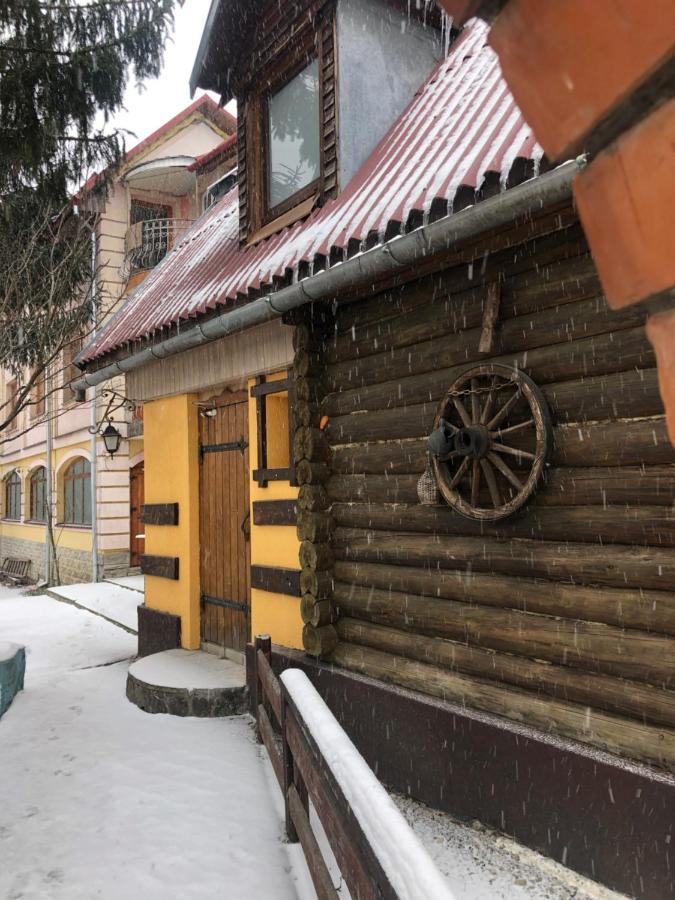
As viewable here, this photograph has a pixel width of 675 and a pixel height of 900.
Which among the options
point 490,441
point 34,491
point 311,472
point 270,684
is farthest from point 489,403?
point 34,491

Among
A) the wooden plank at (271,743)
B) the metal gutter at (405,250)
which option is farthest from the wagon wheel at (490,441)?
the wooden plank at (271,743)

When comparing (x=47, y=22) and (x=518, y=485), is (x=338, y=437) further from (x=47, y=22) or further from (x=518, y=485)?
(x=47, y=22)

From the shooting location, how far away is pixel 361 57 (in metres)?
5.32

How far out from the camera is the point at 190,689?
17.6ft

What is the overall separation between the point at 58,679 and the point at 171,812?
340cm

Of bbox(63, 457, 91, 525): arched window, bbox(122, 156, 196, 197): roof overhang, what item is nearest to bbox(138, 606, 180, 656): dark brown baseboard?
bbox(63, 457, 91, 525): arched window

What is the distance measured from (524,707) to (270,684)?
164 centimetres

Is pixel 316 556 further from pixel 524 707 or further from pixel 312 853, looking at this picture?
pixel 312 853

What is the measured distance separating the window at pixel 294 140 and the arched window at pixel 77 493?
1033cm

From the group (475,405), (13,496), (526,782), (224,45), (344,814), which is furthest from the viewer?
(13,496)

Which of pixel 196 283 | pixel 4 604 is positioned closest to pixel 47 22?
pixel 196 283

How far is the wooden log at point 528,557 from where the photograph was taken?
307 centimetres

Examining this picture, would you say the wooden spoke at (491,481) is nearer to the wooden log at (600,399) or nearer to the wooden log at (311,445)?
the wooden log at (600,399)

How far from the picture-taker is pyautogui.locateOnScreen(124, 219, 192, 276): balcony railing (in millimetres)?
13820
